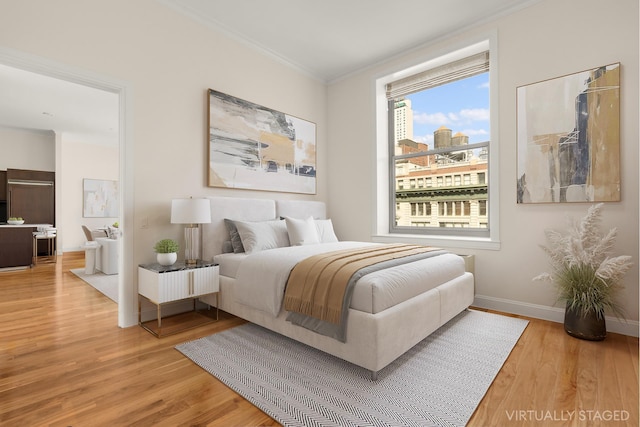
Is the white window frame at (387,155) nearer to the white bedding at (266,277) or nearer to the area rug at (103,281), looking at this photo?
the white bedding at (266,277)

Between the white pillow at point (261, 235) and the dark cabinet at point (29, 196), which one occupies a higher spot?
the dark cabinet at point (29, 196)

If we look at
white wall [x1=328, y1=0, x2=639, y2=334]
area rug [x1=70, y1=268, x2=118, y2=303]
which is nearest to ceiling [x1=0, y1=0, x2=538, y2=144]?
white wall [x1=328, y1=0, x2=639, y2=334]

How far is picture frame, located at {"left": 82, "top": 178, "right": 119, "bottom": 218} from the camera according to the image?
816 cm

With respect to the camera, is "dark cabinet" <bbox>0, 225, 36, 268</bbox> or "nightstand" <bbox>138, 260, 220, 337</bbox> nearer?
"nightstand" <bbox>138, 260, 220, 337</bbox>

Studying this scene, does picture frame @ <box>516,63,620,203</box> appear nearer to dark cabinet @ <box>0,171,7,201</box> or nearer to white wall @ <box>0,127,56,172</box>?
white wall @ <box>0,127,56,172</box>

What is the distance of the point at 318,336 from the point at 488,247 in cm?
224

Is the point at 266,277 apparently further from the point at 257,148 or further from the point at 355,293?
the point at 257,148

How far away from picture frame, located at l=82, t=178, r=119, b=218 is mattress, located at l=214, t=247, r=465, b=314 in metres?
7.20

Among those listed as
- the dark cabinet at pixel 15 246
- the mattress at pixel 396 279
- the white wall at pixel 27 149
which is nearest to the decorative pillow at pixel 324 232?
the mattress at pixel 396 279

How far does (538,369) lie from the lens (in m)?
2.05

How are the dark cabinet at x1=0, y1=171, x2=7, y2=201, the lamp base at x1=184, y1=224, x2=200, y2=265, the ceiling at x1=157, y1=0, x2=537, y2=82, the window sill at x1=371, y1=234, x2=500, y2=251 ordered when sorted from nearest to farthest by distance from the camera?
the lamp base at x1=184, y1=224, x2=200, y2=265 < the ceiling at x1=157, y1=0, x2=537, y2=82 < the window sill at x1=371, y1=234, x2=500, y2=251 < the dark cabinet at x1=0, y1=171, x2=7, y2=201

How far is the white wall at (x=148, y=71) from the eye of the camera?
2438 mm

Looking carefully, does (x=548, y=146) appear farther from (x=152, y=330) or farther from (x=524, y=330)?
(x=152, y=330)

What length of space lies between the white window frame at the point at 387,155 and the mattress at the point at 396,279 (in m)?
0.66
